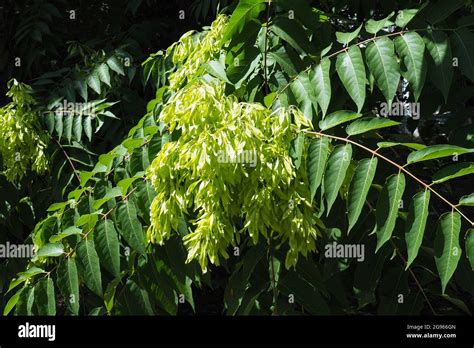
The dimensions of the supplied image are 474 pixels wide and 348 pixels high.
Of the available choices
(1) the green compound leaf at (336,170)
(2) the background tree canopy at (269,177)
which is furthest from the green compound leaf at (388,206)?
(1) the green compound leaf at (336,170)

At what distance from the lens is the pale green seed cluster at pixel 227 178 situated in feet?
6.98

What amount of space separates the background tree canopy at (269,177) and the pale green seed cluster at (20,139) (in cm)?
1

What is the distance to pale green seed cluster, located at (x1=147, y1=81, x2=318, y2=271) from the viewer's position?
2127 millimetres

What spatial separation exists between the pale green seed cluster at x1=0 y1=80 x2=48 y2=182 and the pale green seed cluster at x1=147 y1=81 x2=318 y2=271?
4.17 ft

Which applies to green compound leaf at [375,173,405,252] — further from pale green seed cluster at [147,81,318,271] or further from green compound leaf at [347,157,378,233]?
pale green seed cluster at [147,81,318,271]

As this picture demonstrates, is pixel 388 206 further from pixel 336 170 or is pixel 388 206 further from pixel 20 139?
pixel 20 139

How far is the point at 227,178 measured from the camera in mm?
2135

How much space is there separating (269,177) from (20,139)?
167 cm

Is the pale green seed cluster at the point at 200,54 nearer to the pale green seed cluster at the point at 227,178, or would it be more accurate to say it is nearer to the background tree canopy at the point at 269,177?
the background tree canopy at the point at 269,177

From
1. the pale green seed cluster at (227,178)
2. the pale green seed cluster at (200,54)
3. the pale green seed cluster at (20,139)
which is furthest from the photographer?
the pale green seed cluster at (20,139)

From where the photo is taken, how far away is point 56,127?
12.2 ft

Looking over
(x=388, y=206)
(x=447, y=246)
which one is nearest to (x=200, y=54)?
(x=388, y=206)

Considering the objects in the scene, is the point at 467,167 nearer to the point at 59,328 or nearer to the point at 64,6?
the point at 59,328

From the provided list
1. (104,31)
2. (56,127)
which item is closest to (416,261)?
(56,127)
